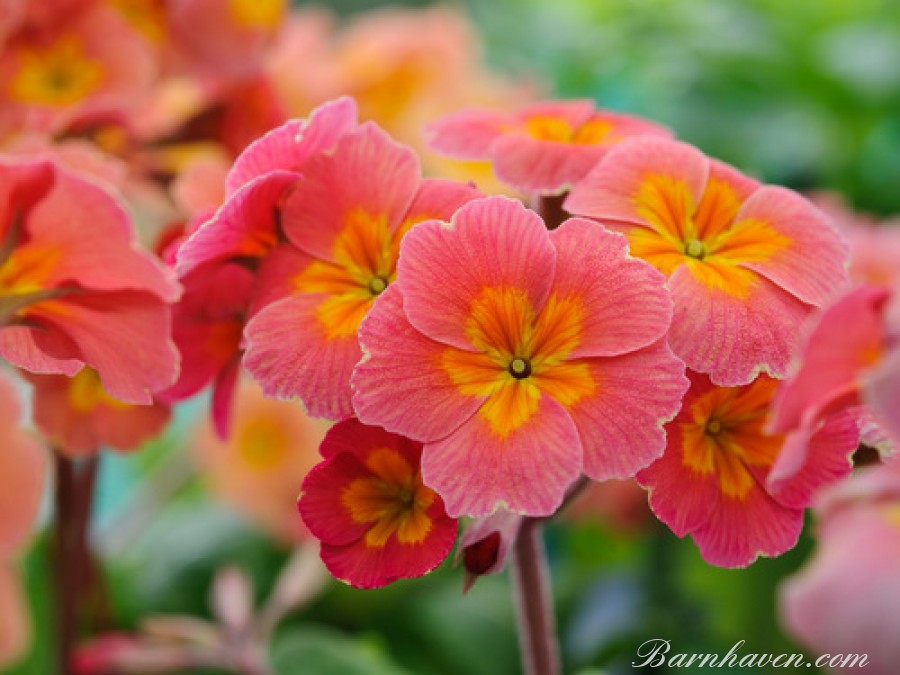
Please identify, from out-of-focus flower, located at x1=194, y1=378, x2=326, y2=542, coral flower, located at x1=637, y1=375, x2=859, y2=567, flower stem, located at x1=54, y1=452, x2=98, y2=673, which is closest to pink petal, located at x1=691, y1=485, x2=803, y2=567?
coral flower, located at x1=637, y1=375, x2=859, y2=567

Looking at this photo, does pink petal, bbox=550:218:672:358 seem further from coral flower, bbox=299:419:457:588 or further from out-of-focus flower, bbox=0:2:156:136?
out-of-focus flower, bbox=0:2:156:136

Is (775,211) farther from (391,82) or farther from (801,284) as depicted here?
(391,82)

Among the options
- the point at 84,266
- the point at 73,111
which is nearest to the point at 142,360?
the point at 84,266

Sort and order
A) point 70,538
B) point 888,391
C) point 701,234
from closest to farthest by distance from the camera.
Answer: point 888,391, point 701,234, point 70,538

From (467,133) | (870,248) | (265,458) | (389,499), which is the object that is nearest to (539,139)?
(467,133)

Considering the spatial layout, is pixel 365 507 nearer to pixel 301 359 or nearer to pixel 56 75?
pixel 301 359

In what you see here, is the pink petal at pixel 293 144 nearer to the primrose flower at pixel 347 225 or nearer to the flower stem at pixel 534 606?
the primrose flower at pixel 347 225

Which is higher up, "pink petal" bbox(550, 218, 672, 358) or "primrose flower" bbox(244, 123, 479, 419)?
"pink petal" bbox(550, 218, 672, 358)
